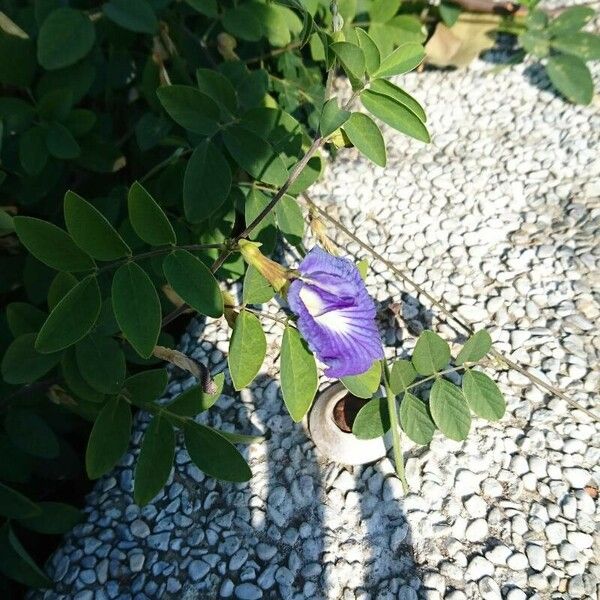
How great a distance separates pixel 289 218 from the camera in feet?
4.91

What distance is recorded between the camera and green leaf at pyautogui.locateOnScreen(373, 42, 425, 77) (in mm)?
1121

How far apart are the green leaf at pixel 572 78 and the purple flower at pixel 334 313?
4.50 feet

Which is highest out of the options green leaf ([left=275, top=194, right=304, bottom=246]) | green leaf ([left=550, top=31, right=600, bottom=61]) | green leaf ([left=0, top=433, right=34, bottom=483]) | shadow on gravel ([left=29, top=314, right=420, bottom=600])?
green leaf ([left=550, top=31, right=600, bottom=61])

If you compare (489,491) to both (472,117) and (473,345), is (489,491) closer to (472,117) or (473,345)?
(473,345)

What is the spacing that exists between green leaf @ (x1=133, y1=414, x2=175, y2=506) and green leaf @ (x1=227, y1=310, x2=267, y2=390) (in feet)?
0.63

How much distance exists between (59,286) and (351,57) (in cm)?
61

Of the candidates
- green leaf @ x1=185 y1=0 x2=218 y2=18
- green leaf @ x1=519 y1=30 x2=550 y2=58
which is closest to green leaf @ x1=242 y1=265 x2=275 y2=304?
green leaf @ x1=185 y1=0 x2=218 y2=18

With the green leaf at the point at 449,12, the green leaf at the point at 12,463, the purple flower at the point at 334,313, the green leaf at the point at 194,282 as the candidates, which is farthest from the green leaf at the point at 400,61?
the green leaf at the point at 449,12

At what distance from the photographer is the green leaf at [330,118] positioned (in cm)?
103

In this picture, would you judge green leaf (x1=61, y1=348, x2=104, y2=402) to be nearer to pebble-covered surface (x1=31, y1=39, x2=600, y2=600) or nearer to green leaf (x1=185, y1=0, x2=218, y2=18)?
pebble-covered surface (x1=31, y1=39, x2=600, y2=600)

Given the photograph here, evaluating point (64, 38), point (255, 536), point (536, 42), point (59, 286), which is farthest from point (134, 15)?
point (536, 42)

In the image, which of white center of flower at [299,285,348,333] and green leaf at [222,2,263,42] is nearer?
white center of flower at [299,285,348,333]

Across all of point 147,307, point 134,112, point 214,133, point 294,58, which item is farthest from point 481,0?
point 147,307

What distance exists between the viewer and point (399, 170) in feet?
6.82
